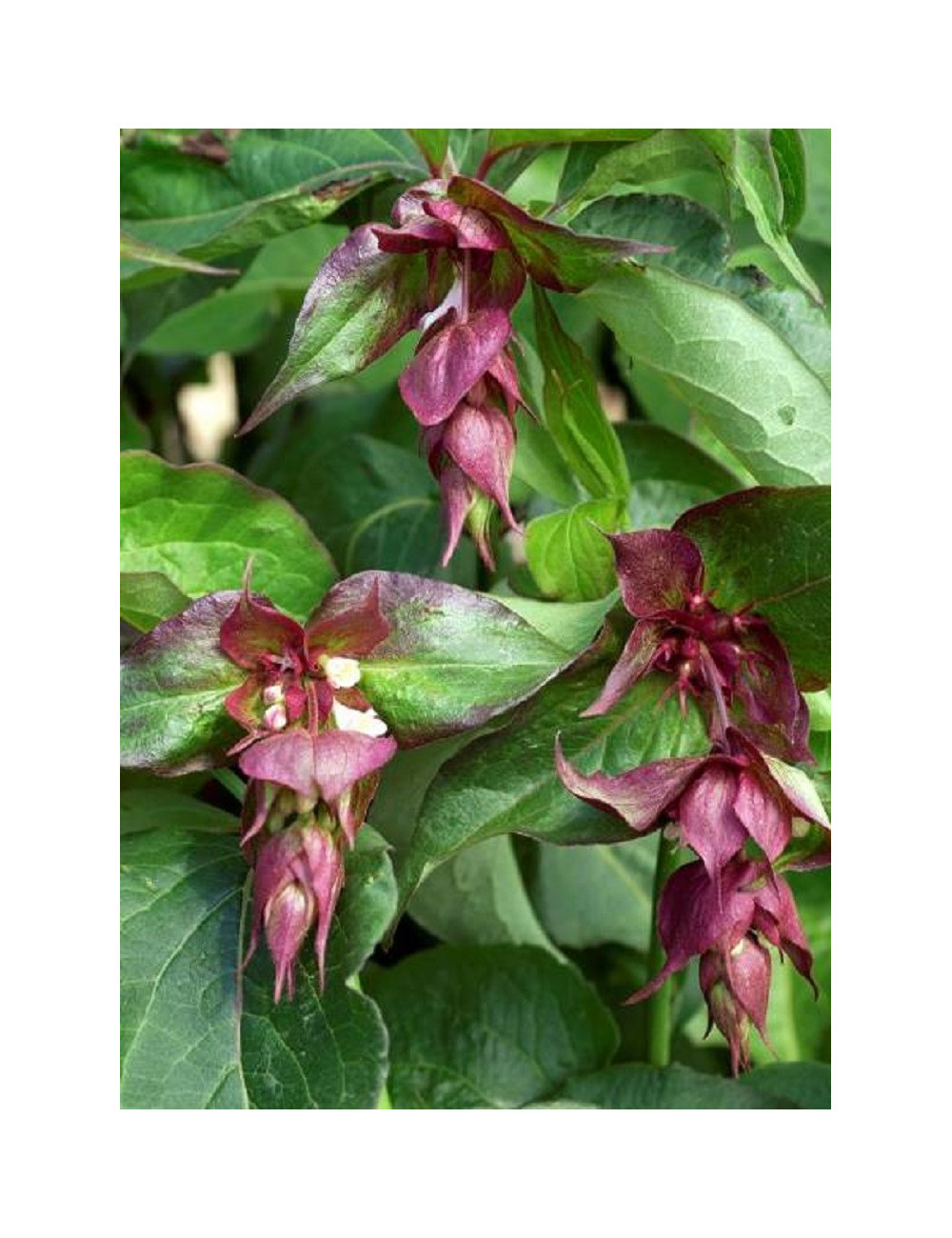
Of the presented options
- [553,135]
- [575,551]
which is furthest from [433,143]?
[575,551]

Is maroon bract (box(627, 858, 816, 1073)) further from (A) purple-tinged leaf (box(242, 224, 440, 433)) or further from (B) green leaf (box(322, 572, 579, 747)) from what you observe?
(A) purple-tinged leaf (box(242, 224, 440, 433))

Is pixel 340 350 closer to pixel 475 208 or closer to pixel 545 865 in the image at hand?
pixel 475 208

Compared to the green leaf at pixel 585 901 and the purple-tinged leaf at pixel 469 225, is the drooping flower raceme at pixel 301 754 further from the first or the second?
the green leaf at pixel 585 901

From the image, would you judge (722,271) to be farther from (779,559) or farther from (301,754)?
(301,754)

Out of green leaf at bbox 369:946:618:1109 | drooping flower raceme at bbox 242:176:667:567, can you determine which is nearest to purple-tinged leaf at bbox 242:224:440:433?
drooping flower raceme at bbox 242:176:667:567

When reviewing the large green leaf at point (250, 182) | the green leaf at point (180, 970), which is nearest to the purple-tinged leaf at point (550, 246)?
the large green leaf at point (250, 182)

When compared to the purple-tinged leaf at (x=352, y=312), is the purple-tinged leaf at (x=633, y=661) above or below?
below
